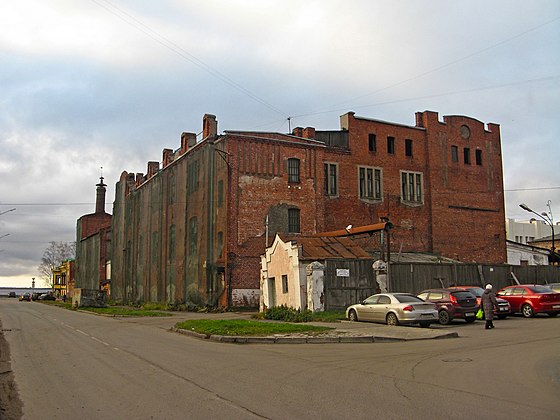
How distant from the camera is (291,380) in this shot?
9922mm

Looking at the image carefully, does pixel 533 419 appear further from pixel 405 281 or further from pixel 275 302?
pixel 275 302

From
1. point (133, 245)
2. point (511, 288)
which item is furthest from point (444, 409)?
point (133, 245)

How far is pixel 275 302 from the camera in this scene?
104 ft

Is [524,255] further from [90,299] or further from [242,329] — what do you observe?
[242,329]

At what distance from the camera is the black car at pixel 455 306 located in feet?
76.8

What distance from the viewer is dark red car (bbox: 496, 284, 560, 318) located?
2567cm

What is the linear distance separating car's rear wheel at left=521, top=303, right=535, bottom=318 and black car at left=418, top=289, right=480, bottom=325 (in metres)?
3.55

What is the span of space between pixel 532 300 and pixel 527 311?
59 cm

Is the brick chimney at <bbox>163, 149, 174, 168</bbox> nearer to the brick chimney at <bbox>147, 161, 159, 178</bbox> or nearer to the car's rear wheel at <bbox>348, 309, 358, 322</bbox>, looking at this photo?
the brick chimney at <bbox>147, 161, 159, 178</bbox>

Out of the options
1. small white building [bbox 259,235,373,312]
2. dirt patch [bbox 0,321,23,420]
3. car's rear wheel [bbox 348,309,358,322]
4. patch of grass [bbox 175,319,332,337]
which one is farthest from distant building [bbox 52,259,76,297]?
dirt patch [bbox 0,321,23,420]

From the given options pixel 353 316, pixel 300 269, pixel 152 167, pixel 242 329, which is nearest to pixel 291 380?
pixel 242 329

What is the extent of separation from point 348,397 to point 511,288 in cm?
2118

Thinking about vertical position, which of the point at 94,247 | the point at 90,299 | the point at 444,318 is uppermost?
the point at 94,247

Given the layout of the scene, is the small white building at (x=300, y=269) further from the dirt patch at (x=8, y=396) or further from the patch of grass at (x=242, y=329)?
the dirt patch at (x=8, y=396)
